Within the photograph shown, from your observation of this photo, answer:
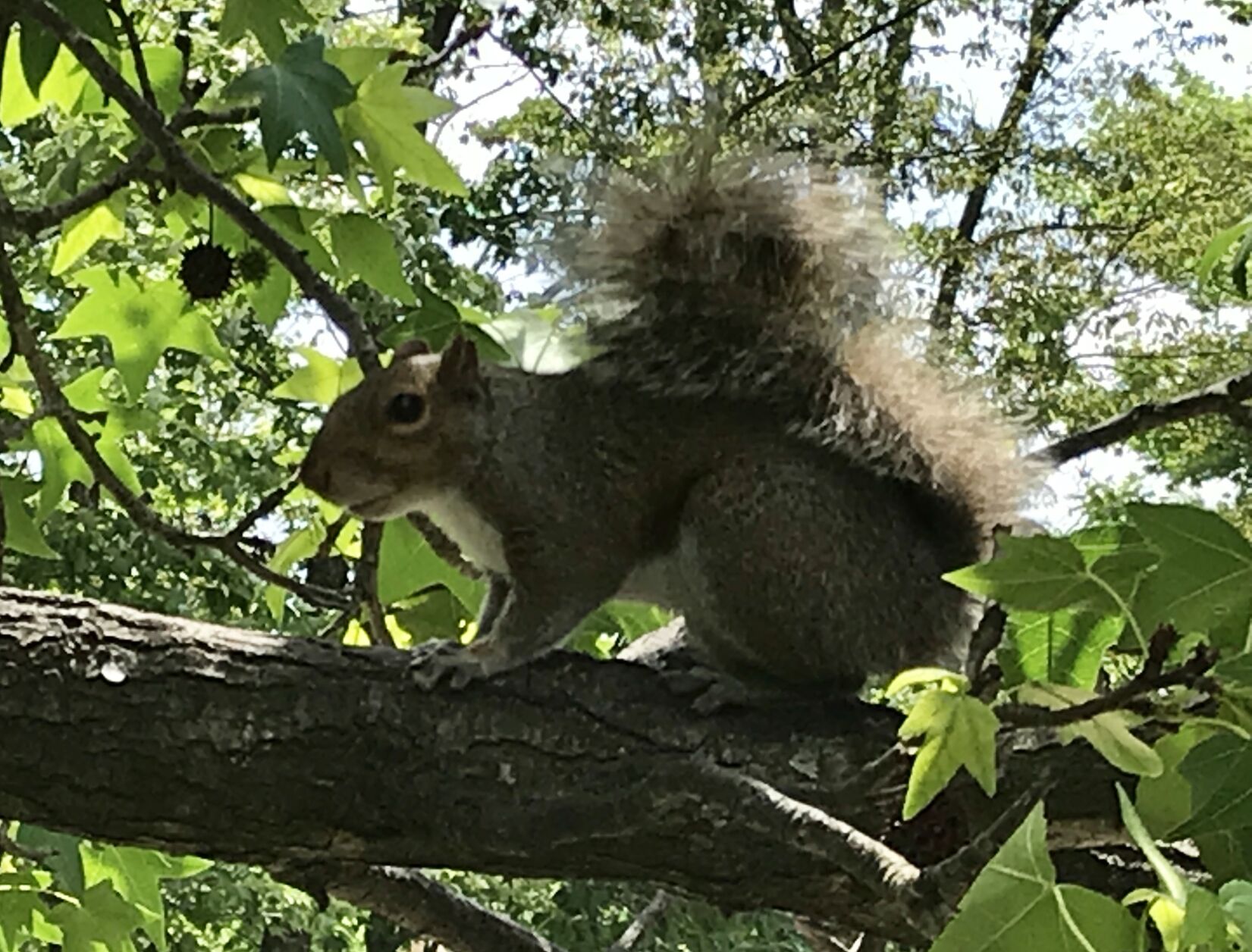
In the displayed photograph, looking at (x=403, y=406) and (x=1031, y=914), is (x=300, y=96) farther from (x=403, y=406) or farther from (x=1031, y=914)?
(x=1031, y=914)

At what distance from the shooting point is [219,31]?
1.14m

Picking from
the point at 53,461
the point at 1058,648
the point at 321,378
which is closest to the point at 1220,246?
the point at 1058,648

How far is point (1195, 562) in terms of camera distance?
0.53 meters

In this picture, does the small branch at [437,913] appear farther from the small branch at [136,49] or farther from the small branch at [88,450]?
the small branch at [136,49]

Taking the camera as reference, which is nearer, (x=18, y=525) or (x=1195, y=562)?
(x=1195, y=562)

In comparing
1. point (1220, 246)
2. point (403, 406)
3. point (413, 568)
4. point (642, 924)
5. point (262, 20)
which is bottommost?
point (642, 924)

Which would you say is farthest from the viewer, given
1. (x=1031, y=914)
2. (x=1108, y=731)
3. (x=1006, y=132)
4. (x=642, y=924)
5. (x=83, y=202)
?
(x=1006, y=132)

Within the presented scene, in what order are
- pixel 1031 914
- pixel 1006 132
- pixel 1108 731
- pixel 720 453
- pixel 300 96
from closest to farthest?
pixel 1031 914
pixel 1108 731
pixel 300 96
pixel 720 453
pixel 1006 132

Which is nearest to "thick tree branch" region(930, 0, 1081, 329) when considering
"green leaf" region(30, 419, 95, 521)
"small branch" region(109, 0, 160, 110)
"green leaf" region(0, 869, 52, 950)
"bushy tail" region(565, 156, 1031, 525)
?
"bushy tail" region(565, 156, 1031, 525)

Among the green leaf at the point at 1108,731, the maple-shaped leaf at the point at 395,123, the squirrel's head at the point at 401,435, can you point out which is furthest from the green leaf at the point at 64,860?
the green leaf at the point at 1108,731

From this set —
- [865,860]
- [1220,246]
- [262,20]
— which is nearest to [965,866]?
[865,860]

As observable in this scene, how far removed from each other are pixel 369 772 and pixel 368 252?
433mm

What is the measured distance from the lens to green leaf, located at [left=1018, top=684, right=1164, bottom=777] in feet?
1.81

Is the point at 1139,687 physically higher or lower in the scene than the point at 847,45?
lower
